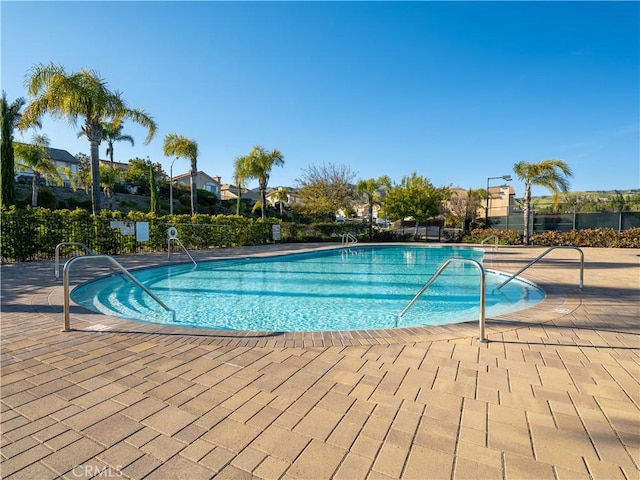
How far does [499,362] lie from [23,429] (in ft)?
11.5

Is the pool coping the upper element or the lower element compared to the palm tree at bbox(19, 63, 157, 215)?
lower

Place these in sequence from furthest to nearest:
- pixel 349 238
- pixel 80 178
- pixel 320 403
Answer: pixel 80 178 → pixel 349 238 → pixel 320 403

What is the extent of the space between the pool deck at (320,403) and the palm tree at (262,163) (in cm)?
2204

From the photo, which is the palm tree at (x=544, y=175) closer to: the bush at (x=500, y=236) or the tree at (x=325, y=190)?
the bush at (x=500, y=236)

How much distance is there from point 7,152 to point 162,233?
25.7 ft

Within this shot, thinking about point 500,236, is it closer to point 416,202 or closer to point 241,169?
point 416,202

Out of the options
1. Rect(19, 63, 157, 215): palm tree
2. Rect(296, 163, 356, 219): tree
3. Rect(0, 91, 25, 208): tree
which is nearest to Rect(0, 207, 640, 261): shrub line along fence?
Rect(19, 63, 157, 215): palm tree

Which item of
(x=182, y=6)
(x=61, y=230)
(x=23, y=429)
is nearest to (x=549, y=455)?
(x=23, y=429)

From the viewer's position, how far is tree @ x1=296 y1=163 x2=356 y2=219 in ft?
89.5

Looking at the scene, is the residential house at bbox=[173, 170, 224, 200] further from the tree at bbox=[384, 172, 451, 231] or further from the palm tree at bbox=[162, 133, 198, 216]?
the tree at bbox=[384, 172, 451, 231]

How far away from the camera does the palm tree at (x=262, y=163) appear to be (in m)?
24.8

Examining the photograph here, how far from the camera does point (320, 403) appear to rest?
2201 mm

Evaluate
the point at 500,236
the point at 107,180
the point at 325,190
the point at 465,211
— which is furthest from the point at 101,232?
the point at 465,211

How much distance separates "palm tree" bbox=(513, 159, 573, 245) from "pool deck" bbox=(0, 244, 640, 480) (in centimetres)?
1878
